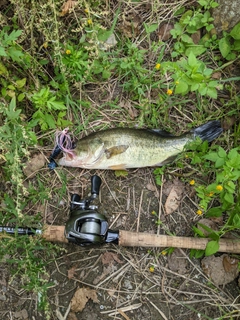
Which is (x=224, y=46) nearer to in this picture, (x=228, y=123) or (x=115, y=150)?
(x=228, y=123)

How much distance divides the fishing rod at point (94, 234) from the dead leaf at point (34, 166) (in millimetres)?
557

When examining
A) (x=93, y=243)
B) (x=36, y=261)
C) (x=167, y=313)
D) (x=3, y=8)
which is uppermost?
(x=3, y=8)

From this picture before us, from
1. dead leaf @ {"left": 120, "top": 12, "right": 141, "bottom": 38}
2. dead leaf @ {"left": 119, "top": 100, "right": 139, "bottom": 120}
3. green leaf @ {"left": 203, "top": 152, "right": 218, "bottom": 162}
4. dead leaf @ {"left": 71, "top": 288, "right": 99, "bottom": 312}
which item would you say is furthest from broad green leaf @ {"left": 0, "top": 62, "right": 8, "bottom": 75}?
dead leaf @ {"left": 71, "top": 288, "right": 99, "bottom": 312}

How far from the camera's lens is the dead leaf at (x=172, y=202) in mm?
3855

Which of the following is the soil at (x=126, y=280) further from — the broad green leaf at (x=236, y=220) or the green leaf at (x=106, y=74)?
the green leaf at (x=106, y=74)

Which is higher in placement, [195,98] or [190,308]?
[195,98]

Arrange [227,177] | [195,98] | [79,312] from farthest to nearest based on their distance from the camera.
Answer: [195,98], [79,312], [227,177]

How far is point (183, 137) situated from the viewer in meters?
3.77

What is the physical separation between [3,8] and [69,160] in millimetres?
1620

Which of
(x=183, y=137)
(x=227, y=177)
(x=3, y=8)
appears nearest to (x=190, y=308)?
(x=227, y=177)

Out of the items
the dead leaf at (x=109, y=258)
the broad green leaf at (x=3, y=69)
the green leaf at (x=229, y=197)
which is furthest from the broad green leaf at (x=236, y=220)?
the broad green leaf at (x=3, y=69)

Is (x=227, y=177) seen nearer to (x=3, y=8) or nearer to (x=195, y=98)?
(x=195, y=98)

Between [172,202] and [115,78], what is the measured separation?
137 centimetres

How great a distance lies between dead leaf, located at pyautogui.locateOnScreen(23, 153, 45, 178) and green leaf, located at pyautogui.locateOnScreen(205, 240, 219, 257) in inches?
67.6
